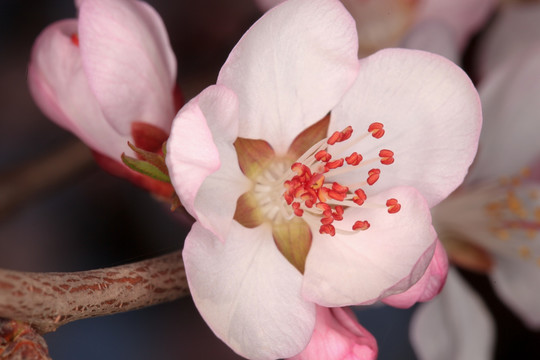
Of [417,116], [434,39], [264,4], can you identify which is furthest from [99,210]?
[417,116]

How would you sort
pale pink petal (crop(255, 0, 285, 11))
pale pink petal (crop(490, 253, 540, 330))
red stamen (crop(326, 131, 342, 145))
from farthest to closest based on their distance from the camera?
pale pink petal (crop(490, 253, 540, 330)), pale pink petal (crop(255, 0, 285, 11)), red stamen (crop(326, 131, 342, 145))

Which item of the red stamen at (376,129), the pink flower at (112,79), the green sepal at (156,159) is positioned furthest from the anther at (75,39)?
the red stamen at (376,129)

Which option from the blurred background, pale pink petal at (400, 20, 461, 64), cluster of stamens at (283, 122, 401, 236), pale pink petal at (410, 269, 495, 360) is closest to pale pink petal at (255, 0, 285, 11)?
the blurred background

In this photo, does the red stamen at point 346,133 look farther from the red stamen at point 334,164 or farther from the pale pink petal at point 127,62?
the pale pink petal at point 127,62

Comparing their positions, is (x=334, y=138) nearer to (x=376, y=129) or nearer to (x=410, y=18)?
(x=376, y=129)

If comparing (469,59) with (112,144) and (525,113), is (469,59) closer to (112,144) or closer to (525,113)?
(525,113)

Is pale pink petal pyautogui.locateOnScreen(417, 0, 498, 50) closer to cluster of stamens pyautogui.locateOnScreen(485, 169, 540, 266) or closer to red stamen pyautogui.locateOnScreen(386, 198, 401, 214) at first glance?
cluster of stamens pyautogui.locateOnScreen(485, 169, 540, 266)
